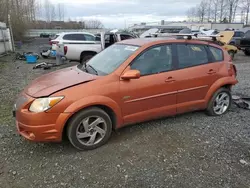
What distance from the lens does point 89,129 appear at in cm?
349

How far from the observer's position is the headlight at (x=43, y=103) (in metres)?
3.17

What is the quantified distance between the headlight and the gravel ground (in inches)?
28.8

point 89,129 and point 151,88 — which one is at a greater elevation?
point 151,88

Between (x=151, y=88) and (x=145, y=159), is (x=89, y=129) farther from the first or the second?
(x=151, y=88)

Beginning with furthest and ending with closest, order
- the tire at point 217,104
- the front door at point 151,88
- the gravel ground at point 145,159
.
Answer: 1. the tire at point 217,104
2. the front door at point 151,88
3. the gravel ground at point 145,159

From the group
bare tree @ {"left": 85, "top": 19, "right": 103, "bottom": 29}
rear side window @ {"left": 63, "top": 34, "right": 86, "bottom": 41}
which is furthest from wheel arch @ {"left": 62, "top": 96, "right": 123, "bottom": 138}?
bare tree @ {"left": 85, "top": 19, "right": 103, "bottom": 29}

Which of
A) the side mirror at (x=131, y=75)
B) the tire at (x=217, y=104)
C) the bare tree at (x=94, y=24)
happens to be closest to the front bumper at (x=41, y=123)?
the side mirror at (x=131, y=75)

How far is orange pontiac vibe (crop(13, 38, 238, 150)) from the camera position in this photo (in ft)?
10.6

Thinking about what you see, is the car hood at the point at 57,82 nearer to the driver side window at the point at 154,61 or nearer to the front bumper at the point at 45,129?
the front bumper at the point at 45,129

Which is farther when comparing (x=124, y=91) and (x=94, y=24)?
(x=94, y=24)

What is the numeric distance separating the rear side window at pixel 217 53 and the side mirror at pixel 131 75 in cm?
192

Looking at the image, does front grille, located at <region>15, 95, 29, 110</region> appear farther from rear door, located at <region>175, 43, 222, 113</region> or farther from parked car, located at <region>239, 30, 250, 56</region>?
parked car, located at <region>239, 30, 250, 56</region>

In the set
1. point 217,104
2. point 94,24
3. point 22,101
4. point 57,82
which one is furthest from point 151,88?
point 94,24

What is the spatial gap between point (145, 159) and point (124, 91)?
3.45ft
